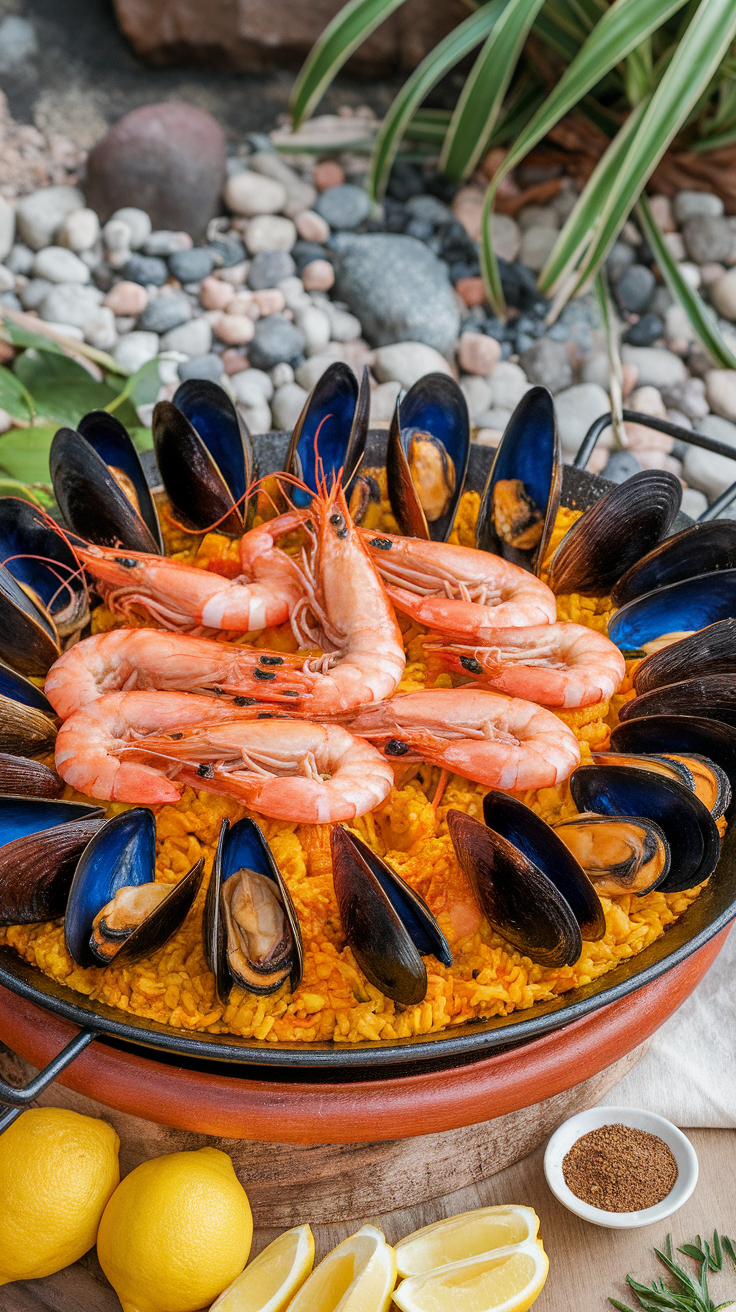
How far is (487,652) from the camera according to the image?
2.35 metres

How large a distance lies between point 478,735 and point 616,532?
0.66 m

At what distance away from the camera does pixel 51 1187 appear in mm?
1976

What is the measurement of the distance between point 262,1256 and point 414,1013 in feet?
2.19

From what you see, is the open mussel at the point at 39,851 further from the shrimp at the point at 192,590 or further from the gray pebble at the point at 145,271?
the gray pebble at the point at 145,271

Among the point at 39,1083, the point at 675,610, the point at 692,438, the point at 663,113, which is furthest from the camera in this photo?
the point at 663,113

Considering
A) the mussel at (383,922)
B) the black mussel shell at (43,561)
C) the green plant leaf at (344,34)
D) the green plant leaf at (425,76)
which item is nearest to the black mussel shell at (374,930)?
the mussel at (383,922)

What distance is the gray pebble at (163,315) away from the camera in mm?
4754

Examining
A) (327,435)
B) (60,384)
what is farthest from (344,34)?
(327,435)

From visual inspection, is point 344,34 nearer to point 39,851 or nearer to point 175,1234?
point 39,851

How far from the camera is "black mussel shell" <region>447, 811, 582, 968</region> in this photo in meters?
1.80

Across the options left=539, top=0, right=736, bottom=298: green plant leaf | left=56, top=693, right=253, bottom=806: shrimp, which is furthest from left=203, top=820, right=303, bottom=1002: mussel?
left=539, top=0, right=736, bottom=298: green plant leaf

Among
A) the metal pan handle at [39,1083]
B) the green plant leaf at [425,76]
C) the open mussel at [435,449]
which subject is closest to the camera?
the metal pan handle at [39,1083]

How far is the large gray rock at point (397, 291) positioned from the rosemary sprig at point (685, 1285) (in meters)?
3.73

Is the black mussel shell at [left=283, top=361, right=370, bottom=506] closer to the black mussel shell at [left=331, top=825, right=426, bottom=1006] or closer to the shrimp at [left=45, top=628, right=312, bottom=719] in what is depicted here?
the shrimp at [left=45, top=628, right=312, bottom=719]
